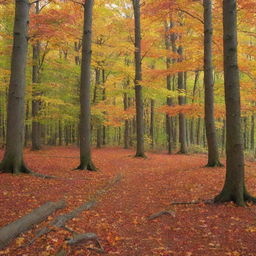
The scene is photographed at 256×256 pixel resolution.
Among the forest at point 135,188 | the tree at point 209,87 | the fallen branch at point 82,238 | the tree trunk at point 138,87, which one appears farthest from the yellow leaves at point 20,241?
the tree trunk at point 138,87

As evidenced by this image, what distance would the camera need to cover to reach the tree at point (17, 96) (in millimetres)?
9711

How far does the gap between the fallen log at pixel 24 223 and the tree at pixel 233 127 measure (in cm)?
403

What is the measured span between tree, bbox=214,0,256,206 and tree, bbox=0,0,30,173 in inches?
269

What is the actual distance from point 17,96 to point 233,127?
7.34 metres

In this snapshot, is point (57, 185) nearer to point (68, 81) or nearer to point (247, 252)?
point (247, 252)

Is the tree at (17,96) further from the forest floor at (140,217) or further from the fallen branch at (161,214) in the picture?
the fallen branch at (161,214)

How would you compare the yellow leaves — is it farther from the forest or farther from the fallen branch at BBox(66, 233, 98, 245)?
the fallen branch at BBox(66, 233, 98, 245)

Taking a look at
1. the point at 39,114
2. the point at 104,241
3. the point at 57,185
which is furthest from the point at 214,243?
the point at 39,114

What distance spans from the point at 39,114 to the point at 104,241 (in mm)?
18042

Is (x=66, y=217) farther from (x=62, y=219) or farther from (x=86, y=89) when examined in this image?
(x=86, y=89)

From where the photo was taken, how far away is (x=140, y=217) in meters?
6.30

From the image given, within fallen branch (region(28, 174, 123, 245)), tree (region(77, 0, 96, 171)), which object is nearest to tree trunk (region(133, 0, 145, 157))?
tree (region(77, 0, 96, 171))

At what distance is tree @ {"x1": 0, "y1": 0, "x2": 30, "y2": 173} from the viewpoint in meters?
9.71

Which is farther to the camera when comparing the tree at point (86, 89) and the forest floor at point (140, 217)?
the tree at point (86, 89)
